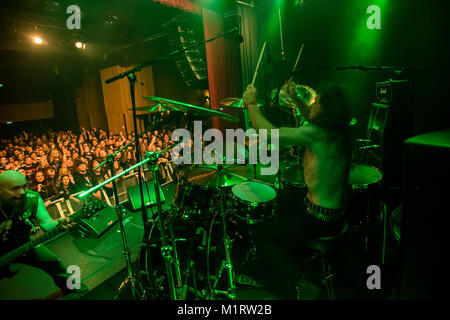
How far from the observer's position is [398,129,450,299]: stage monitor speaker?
0.64 metres

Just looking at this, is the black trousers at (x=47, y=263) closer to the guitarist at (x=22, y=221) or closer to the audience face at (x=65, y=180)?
the guitarist at (x=22, y=221)

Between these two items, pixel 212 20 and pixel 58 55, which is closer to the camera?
pixel 212 20

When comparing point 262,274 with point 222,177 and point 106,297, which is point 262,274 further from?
point 106,297

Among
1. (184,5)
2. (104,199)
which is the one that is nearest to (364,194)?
(184,5)

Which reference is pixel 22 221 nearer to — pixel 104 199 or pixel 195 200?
pixel 195 200

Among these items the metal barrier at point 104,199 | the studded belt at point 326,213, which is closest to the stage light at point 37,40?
the metal barrier at point 104,199

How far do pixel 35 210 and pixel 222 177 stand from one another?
2.11m

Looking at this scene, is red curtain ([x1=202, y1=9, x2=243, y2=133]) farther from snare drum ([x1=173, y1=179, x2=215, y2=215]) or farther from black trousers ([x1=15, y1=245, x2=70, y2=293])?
black trousers ([x1=15, y1=245, x2=70, y2=293])

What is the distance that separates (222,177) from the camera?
8.20ft

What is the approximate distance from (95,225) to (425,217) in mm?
4254

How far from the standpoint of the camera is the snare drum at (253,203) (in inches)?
91.9
